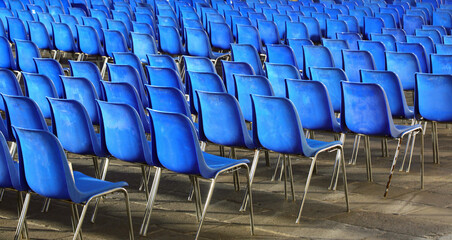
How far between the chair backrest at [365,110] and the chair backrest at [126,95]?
1.57m

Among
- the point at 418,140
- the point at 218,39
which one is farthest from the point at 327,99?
the point at 218,39

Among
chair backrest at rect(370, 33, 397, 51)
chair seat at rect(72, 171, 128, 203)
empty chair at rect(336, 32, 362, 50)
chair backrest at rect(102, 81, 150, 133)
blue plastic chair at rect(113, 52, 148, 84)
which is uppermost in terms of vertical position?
chair backrest at rect(102, 81, 150, 133)

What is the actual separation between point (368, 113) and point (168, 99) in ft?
5.06

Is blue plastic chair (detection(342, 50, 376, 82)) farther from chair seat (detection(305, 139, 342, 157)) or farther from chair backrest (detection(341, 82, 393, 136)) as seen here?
chair seat (detection(305, 139, 342, 157))

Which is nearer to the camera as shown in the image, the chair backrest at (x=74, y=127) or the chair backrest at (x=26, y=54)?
the chair backrest at (x=74, y=127)

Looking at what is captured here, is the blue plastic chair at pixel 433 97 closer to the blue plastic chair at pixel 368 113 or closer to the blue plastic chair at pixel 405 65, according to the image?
the blue plastic chair at pixel 368 113

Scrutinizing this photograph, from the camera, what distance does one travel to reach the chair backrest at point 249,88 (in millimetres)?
5926

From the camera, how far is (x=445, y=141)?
758cm

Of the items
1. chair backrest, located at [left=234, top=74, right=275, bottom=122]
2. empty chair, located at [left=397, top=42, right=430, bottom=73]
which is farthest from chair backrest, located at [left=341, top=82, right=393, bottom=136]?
empty chair, located at [left=397, top=42, right=430, bottom=73]

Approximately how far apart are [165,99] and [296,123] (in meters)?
1.07

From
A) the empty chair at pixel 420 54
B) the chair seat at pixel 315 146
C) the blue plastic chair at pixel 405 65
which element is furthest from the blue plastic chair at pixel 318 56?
the chair seat at pixel 315 146

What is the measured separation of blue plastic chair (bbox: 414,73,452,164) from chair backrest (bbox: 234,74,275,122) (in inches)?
52.6

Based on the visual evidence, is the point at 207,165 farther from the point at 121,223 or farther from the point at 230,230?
the point at 121,223

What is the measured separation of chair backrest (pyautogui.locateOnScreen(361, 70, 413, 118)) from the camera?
20.6 ft
